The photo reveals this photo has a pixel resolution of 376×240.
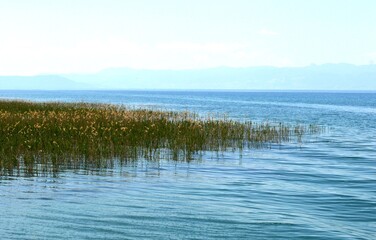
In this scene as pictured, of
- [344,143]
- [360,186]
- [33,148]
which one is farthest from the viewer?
[344,143]

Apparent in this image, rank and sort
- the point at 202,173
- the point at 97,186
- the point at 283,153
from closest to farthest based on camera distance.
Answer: the point at 97,186 < the point at 202,173 < the point at 283,153

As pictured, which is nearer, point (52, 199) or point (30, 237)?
point (30, 237)

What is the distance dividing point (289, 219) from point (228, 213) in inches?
65.0

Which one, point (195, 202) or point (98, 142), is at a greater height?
point (98, 142)

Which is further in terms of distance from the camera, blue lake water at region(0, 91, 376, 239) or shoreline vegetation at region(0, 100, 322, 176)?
shoreline vegetation at region(0, 100, 322, 176)

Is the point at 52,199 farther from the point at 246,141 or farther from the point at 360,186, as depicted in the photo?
the point at 246,141

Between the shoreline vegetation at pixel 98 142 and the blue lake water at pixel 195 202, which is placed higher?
the shoreline vegetation at pixel 98 142

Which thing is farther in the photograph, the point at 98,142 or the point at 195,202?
the point at 98,142

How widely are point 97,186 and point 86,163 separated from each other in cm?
432

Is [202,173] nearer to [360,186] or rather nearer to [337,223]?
[360,186]

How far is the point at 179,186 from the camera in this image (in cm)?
1975

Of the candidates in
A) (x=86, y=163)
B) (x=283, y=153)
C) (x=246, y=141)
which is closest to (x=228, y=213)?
(x=86, y=163)

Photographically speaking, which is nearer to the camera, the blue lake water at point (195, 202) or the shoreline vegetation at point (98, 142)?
the blue lake water at point (195, 202)

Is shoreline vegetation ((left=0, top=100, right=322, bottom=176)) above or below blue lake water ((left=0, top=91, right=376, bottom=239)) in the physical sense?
above
